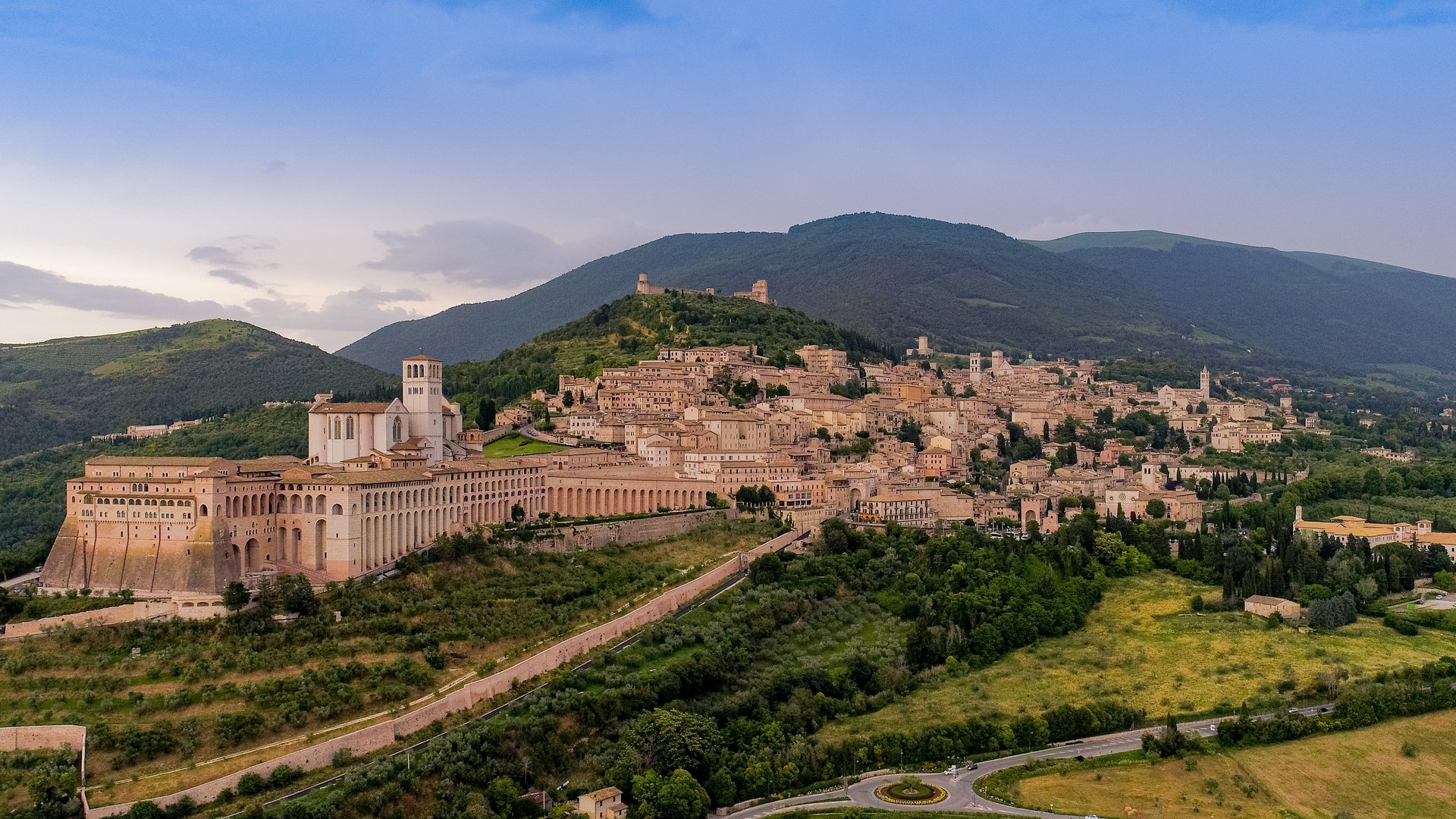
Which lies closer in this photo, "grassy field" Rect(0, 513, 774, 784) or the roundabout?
"grassy field" Rect(0, 513, 774, 784)

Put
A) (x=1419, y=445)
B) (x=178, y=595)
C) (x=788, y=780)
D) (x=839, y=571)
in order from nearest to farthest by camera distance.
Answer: (x=788, y=780) < (x=178, y=595) < (x=839, y=571) < (x=1419, y=445)

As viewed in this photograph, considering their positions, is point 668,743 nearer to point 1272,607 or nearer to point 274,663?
point 274,663

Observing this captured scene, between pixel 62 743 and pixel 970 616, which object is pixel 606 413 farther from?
pixel 62 743

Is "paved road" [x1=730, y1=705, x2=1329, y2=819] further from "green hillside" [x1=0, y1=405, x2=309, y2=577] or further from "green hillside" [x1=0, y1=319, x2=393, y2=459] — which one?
"green hillside" [x1=0, y1=319, x2=393, y2=459]

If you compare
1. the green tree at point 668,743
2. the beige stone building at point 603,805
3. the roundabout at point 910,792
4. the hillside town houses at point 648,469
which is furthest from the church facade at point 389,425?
the roundabout at point 910,792

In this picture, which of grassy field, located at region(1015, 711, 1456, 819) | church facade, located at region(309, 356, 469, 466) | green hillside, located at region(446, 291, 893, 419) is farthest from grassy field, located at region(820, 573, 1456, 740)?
green hillside, located at region(446, 291, 893, 419)

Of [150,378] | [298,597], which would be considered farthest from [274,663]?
[150,378]

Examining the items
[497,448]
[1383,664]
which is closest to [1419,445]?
[1383,664]
